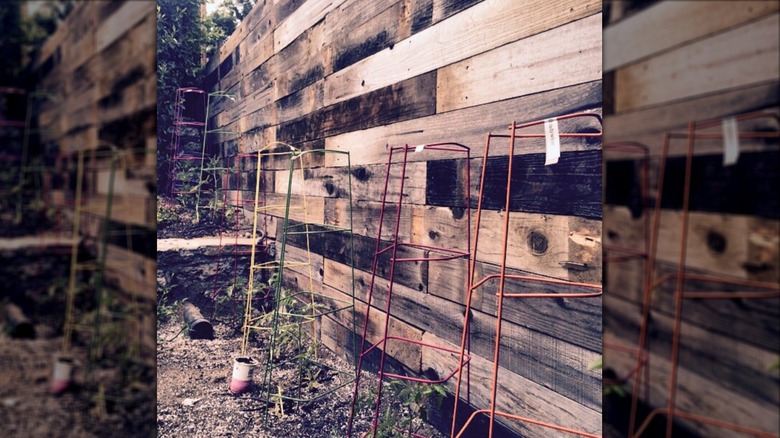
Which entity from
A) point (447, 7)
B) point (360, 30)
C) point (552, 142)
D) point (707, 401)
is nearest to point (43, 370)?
point (707, 401)

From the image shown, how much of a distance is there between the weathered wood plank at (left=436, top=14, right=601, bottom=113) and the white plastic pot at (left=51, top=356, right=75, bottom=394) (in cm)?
138

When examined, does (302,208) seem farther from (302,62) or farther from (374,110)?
(374,110)

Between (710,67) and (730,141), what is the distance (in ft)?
0.13

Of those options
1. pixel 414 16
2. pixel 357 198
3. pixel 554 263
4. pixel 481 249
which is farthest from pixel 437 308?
pixel 414 16

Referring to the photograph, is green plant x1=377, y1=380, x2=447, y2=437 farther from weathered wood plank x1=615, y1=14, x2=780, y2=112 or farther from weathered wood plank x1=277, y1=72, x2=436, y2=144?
weathered wood plank x1=615, y1=14, x2=780, y2=112

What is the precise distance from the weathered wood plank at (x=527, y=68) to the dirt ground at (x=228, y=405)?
155 centimetres

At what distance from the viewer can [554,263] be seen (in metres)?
1.50

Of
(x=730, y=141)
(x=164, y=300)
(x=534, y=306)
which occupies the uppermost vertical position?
(x=730, y=141)

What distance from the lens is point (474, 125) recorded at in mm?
1786

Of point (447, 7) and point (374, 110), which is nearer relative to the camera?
point (447, 7)

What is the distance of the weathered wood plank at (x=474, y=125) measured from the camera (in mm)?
1404

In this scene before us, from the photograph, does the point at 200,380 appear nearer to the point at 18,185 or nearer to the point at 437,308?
the point at 437,308

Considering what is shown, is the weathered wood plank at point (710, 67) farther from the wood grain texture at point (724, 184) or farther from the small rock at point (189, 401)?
the small rock at point (189, 401)

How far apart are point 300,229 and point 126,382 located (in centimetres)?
318
